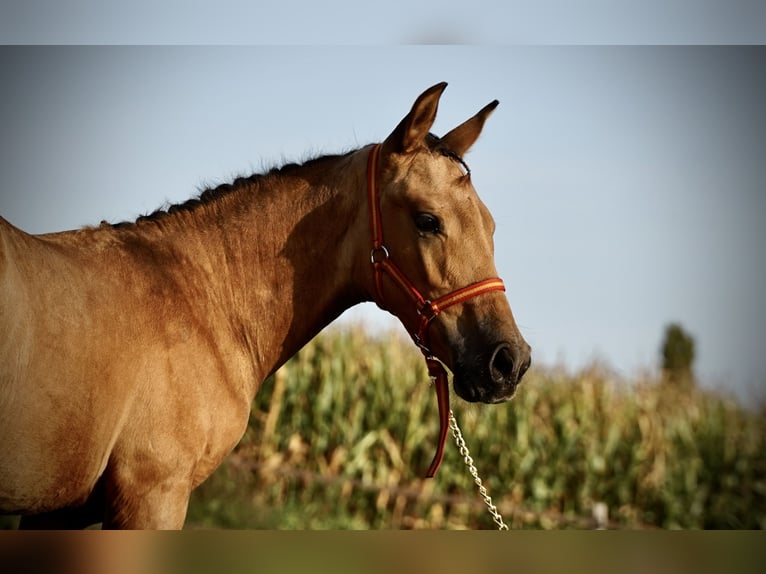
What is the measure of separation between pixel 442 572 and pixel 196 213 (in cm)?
237

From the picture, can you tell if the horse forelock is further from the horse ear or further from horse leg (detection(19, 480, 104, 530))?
horse leg (detection(19, 480, 104, 530))

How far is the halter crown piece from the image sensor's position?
3.09 meters

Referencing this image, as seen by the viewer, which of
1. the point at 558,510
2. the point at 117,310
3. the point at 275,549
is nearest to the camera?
the point at 275,549

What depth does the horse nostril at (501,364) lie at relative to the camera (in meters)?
2.98

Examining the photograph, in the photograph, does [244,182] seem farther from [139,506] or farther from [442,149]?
[139,506]

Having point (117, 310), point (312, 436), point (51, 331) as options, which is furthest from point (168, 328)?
point (312, 436)

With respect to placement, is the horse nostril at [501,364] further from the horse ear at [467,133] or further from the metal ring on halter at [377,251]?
the horse ear at [467,133]

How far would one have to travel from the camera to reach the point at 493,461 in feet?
35.2

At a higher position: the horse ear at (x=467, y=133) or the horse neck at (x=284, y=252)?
the horse ear at (x=467, y=133)

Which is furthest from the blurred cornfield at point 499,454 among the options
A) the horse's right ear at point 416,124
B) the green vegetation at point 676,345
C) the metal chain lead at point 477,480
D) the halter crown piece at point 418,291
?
the green vegetation at point 676,345

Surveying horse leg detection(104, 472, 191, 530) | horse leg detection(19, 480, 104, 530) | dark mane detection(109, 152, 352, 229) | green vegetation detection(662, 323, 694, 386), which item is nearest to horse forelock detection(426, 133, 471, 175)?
dark mane detection(109, 152, 352, 229)

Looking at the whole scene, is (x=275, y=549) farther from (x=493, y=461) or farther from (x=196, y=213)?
(x=493, y=461)

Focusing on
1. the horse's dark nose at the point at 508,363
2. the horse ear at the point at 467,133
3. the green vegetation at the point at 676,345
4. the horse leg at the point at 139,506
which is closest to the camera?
the horse leg at the point at 139,506

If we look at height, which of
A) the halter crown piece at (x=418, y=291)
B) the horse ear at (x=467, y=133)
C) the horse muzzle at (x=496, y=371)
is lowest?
→ the horse muzzle at (x=496, y=371)
